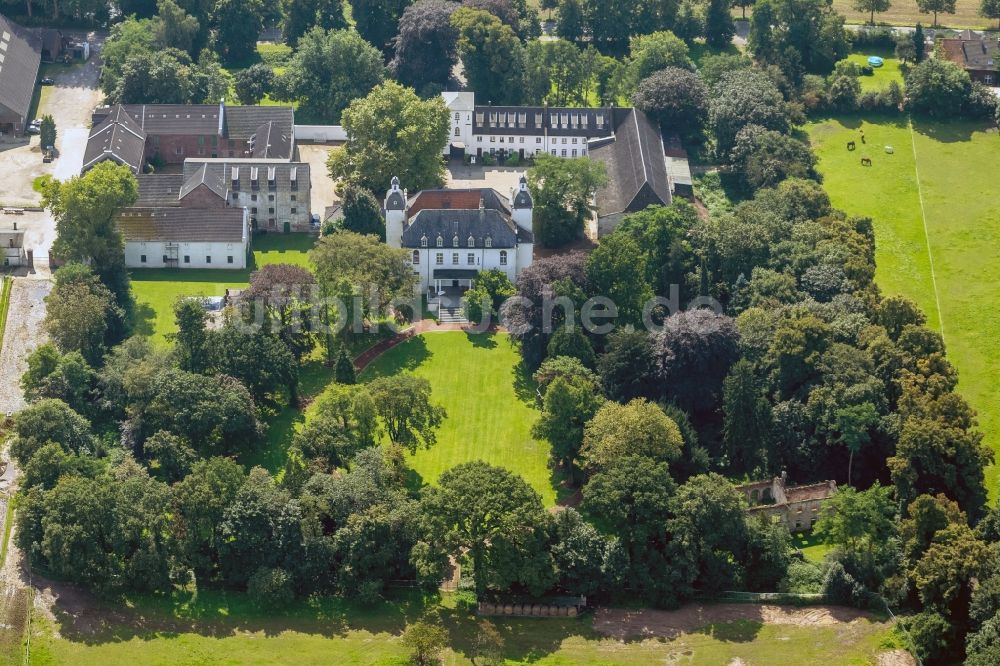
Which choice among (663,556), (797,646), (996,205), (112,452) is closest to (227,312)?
(112,452)

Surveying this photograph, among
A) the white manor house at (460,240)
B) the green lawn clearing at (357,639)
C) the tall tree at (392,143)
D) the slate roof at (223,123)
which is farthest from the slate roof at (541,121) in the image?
the green lawn clearing at (357,639)

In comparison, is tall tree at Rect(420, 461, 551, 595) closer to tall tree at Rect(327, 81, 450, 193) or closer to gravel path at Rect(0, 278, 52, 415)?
gravel path at Rect(0, 278, 52, 415)

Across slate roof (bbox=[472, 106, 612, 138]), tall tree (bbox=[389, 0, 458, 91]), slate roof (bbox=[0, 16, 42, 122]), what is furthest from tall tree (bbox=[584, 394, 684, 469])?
slate roof (bbox=[0, 16, 42, 122])

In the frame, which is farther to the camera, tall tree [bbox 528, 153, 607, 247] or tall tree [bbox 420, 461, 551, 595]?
tall tree [bbox 528, 153, 607, 247]

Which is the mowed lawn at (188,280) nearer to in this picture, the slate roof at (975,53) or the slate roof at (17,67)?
the slate roof at (17,67)

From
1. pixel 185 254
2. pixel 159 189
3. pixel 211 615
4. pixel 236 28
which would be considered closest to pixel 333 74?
pixel 236 28

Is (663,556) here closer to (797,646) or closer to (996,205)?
(797,646)

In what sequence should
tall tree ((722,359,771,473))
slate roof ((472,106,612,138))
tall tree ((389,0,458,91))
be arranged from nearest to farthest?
tall tree ((722,359,771,473)), slate roof ((472,106,612,138)), tall tree ((389,0,458,91))
